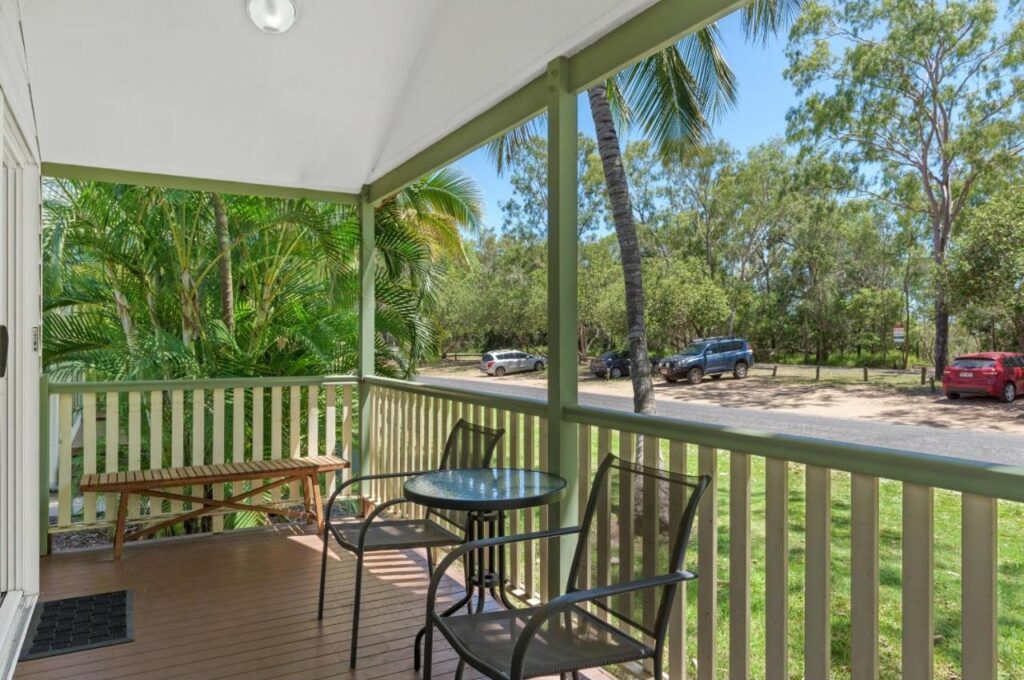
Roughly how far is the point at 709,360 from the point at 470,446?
4.11 meters

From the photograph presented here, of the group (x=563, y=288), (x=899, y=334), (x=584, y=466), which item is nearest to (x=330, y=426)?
(x=584, y=466)

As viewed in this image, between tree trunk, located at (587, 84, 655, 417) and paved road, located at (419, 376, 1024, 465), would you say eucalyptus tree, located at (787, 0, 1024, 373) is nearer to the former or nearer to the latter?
paved road, located at (419, 376, 1024, 465)

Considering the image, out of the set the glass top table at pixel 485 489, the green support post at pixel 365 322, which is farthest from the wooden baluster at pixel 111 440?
the glass top table at pixel 485 489

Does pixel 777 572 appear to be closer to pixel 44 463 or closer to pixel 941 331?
pixel 941 331

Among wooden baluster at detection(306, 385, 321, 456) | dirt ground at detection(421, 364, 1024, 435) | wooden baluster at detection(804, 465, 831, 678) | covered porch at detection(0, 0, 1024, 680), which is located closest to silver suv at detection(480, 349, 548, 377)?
dirt ground at detection(421, 364, 1024, 435)

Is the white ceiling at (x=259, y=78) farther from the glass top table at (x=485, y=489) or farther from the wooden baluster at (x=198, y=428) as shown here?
the glass top table at (x=485, y=489)

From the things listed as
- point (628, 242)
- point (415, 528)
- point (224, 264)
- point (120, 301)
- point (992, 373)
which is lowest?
point (415, 528)

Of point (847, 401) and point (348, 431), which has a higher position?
A: point (847, 401)

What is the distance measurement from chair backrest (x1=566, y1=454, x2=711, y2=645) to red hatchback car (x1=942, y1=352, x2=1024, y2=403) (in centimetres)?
165

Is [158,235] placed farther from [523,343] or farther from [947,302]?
[947,302]

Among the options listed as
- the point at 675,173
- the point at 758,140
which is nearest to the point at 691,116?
the point at 675,173

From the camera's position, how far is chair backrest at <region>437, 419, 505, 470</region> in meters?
3.22

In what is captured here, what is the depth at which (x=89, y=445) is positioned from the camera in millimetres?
4578

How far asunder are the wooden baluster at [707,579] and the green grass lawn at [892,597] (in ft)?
4.12
